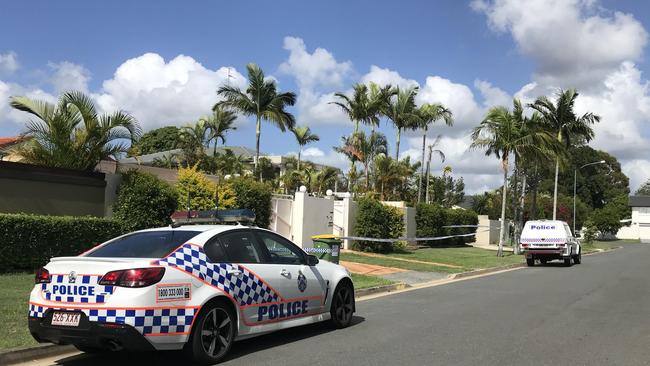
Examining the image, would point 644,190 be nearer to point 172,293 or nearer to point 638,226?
point 638,226

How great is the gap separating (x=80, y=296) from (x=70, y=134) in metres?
10.6

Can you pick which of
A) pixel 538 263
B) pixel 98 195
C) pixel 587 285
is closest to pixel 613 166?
pixel 538 263

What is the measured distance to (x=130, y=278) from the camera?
5.82 metres

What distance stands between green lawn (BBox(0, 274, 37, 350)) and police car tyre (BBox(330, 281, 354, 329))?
12.9ft

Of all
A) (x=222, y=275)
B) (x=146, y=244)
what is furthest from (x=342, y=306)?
(x=146, y=244)

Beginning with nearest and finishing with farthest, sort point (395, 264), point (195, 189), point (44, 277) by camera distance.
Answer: point (44, 277) → point (195, 189) → point (395, 264)

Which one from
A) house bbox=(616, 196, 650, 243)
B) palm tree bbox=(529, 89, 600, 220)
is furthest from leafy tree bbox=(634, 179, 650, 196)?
palm tree bbox=(529, 89, 600, 220)

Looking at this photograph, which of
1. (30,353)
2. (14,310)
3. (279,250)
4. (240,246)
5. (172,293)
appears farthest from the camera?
(14,310)

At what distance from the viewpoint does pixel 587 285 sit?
53.7 ft

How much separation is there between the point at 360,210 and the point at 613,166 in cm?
9763

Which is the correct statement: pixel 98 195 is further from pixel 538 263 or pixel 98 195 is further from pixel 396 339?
pixel 538 263

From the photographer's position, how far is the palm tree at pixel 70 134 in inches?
589

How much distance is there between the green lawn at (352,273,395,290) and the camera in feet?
46.1

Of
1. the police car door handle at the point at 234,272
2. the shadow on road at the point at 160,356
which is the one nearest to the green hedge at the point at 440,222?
the shadow on road at the point at 160,356
